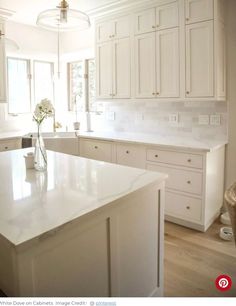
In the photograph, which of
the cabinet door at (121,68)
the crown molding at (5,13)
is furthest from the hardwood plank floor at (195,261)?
the crown molding at (5,13)

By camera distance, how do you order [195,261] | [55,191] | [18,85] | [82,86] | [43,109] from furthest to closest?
[82,86], [18,85], [195,261], [43,109], [55,191]

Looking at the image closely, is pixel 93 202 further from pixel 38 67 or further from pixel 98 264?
pixel 38 67

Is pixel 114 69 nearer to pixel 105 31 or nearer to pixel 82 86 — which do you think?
pixel 105 31

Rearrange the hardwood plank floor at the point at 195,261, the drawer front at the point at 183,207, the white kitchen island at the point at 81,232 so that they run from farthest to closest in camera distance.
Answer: the drawer front at the point at 183,207 → the hardwood plank floor at the point at 195,261 → the white kitchen island at the point at 81,232

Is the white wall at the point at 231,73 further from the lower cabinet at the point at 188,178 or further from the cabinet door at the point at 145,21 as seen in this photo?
the cabinet door at the point at 145,21

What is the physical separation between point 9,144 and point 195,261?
8.81 feet

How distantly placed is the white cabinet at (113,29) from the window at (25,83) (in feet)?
4.50

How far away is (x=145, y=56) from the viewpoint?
340 cm

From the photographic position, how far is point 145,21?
335 cm

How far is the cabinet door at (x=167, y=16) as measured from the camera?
3.09 metres

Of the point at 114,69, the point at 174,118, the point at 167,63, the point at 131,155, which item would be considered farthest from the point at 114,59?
the point at 131,155

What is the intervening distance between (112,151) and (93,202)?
2.23 meters

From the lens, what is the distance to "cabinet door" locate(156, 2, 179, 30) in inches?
122
